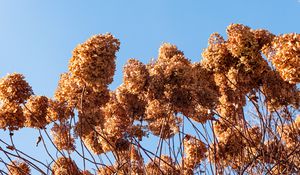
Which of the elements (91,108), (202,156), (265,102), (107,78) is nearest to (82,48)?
(107,78)

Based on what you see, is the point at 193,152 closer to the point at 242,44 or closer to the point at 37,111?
the point at 242,44

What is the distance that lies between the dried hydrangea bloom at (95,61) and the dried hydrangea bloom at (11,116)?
209 centimetres

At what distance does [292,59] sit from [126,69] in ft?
11.5

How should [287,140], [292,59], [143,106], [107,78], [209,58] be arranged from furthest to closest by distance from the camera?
[287,140], [143,106], [209,58], [107,78], [292,59]

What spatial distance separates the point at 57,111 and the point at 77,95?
1104 millimetres

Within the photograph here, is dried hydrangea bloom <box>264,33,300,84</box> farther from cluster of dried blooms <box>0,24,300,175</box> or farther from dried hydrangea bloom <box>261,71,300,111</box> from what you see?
dried hydrangea bloom <box>261,71,300,111</box>

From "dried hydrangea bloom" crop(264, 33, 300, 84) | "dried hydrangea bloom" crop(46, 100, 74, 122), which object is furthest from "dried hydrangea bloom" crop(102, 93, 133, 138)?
"dried hydrangea bloom" crop(264, 33, 300, 84)

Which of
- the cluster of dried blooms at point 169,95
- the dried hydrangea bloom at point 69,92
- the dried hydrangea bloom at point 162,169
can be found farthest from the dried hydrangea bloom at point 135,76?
the dried hydrangea bloom at point 162,169

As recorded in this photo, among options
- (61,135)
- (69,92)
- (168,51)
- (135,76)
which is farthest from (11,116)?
(168,51)

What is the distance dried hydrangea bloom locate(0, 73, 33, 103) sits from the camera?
29.6 feet

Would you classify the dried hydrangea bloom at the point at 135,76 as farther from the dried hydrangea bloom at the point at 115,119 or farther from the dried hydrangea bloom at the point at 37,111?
the dried hydrangea bloom at the point at 37,111

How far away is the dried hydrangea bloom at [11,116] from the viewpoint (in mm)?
9203

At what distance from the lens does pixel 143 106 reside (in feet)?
33.7

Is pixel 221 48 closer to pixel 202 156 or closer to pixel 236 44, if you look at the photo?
pixel 236 44
